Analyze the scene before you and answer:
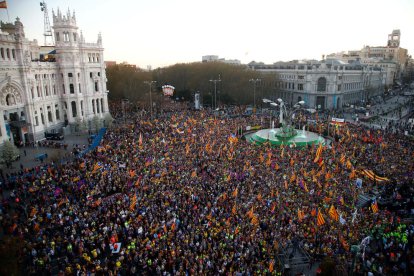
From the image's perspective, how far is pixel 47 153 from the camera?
35.5 m

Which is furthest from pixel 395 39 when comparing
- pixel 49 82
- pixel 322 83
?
pixel 49 82

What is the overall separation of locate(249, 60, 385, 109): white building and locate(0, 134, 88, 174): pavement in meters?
53.8

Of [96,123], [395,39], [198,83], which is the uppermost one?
[395,39]

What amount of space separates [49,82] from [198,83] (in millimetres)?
41481

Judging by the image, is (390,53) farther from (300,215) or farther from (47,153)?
(47,153)

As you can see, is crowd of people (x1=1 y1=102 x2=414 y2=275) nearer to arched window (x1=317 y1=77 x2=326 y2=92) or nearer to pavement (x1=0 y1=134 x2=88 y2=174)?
pavement (x1=0 y1=134 x2=88 y2=174)

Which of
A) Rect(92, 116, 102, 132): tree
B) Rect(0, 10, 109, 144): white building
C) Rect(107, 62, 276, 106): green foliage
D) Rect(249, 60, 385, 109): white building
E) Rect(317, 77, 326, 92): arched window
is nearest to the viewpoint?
Rect(0, 10, 109, 144): white building

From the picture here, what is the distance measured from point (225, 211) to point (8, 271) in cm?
1184

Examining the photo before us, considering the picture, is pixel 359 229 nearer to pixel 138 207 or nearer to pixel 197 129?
pixel 138 207

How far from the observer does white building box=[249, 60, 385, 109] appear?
7312 centimetres

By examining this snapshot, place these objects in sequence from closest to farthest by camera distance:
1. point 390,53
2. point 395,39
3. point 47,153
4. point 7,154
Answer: point 7,154 → point 47,153 → point 390,53 → point 395,39

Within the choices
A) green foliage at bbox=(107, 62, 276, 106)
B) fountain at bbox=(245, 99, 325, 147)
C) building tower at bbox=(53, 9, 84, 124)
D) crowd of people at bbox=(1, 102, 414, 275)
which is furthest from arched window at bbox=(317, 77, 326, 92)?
building tower at bbox=(53, 9, 84, 124)

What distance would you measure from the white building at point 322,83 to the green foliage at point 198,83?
15.4 feet

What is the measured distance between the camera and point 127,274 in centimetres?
1491
